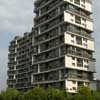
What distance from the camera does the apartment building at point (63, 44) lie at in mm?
48906

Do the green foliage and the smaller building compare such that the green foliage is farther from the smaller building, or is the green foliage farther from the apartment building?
the smaller building

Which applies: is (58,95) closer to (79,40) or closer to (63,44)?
(63,44)

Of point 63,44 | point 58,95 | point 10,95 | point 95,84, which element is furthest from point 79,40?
point 10,95

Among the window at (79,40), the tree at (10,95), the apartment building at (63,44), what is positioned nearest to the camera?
the tree at (10,95)

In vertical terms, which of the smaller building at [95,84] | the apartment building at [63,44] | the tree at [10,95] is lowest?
the tree at [10,95]

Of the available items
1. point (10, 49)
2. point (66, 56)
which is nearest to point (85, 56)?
point (66, 56)

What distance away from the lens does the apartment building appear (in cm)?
4891

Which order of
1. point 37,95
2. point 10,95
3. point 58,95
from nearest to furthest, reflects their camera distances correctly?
point 58,95 < point 37,95 < point 10,95

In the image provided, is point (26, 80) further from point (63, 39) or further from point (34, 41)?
point (63, 39)

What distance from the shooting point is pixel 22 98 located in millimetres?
43969

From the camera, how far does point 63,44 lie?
161ft

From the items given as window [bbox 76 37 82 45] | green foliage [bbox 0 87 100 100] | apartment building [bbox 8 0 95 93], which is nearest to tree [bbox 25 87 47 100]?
green foliage [bbox 0 87 100 100]

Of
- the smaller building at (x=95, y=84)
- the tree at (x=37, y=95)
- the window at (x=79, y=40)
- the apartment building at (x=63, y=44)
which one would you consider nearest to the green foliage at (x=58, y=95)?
the tree at (x=37, y=95)

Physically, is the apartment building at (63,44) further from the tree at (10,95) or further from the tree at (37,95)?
the tree at (10,95)
